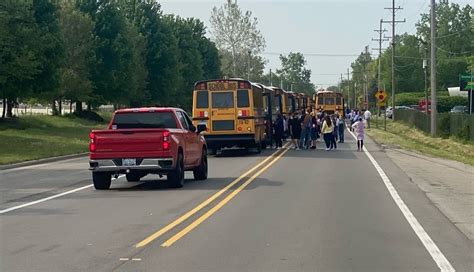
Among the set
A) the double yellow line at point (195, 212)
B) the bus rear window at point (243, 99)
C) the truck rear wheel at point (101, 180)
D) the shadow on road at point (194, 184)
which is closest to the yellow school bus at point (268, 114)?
the bus rear window at point (243, 99)

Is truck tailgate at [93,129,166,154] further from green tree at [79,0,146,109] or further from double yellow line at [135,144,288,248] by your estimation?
green tree at [79,0,146,109]

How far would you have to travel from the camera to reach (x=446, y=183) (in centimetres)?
2255

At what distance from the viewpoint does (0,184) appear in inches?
885

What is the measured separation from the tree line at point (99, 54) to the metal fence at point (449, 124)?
23.6 m

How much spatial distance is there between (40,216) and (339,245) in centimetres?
605

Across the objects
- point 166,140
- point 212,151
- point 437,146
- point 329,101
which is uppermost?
point 329,101

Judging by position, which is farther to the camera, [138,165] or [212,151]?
[212,151]

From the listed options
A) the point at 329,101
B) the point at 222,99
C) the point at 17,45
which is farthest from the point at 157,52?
the point at 222,99

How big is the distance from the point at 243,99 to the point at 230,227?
21398 mm

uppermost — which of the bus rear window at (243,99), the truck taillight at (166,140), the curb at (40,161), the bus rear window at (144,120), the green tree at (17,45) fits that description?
the green tree at (17,45)

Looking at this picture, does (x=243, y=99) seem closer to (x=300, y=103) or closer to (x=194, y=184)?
(x=194, y=184)

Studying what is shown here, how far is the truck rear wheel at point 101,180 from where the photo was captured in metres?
20.2

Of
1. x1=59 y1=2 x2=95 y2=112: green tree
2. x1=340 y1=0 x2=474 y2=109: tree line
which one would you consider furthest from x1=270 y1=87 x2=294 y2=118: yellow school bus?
x1=340 y1=0 x2=474 y2=109: tree line

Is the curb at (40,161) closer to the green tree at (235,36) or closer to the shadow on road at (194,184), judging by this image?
the shadow on road at (194,184)
